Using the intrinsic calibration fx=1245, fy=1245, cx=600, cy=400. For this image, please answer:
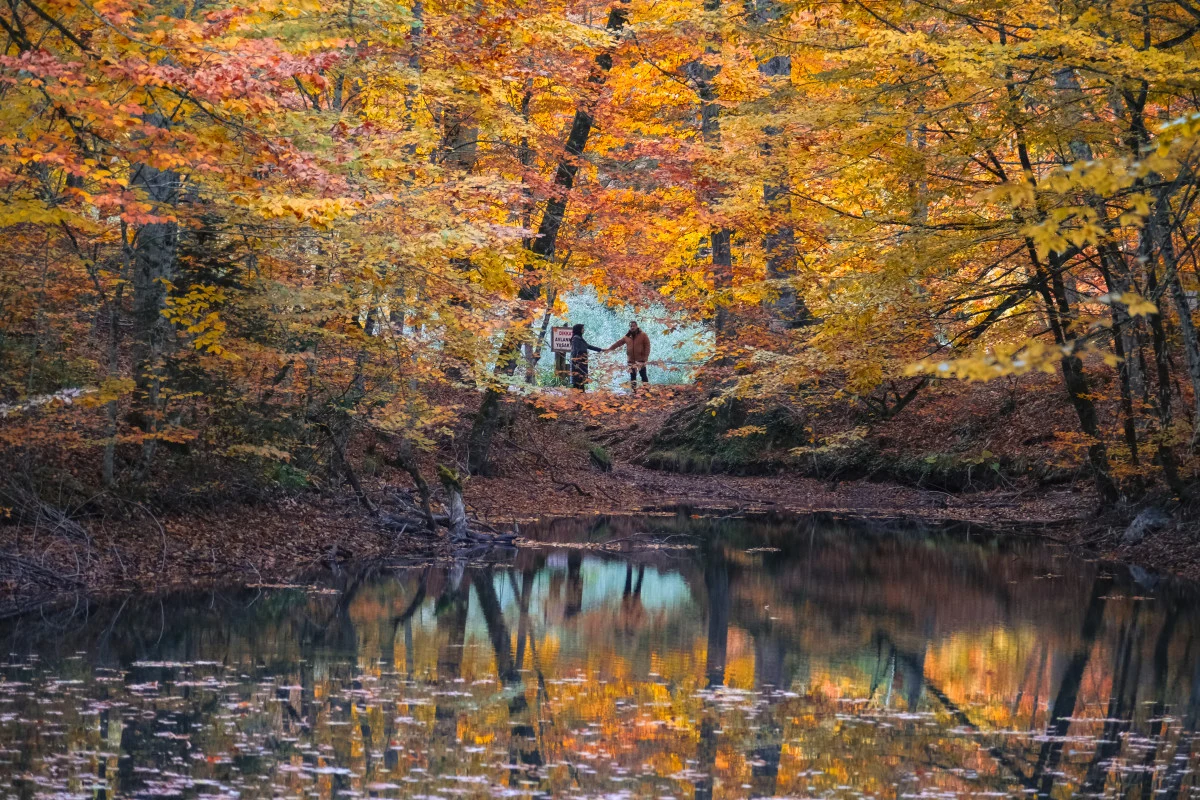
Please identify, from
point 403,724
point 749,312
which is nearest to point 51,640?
point 403,724

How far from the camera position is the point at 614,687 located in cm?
774

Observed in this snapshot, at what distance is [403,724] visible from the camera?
21.6 feet

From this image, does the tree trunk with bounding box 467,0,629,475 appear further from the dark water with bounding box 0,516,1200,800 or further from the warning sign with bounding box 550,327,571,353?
the dark water with bounding box 0,516,1200,800

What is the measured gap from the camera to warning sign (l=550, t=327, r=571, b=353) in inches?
868

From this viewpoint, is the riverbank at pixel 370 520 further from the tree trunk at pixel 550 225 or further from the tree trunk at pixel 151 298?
the tree trunk at pixel 151 298

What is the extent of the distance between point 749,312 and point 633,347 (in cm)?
354

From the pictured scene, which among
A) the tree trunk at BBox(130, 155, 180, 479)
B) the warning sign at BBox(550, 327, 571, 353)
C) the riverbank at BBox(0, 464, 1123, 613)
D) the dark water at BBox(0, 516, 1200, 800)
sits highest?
the warning sign at BBox(550, 327, 571, 353)

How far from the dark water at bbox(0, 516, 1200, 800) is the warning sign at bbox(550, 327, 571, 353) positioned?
9.60m

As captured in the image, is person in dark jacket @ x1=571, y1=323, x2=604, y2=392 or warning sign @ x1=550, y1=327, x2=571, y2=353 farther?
warning sign @ x1=550, y1=327, x2=571, y2=353

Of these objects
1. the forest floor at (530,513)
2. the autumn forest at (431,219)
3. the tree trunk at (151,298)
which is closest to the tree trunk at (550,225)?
the autumn forest at (431,219)

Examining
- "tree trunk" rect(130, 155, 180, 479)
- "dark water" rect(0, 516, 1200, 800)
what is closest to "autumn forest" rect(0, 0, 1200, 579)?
"tree trunk" rect(130, 155, 180, 479)

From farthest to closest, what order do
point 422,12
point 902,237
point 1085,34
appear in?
point 422,12 → point 902,237 → point 1085,34

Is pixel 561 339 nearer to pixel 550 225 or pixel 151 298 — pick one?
pixel 550 225

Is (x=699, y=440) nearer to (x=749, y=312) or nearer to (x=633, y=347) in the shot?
(x=633, y=347)
